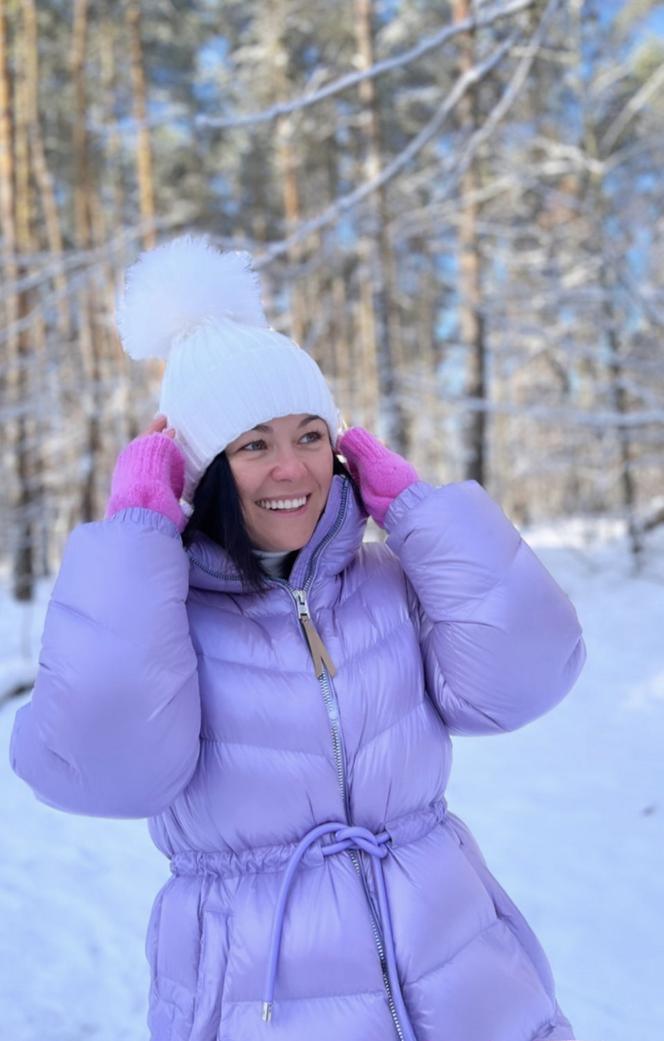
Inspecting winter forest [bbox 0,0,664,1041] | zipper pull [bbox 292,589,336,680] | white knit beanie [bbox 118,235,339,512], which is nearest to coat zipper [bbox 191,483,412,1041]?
zipper pull [bbox 292,589,336,680]

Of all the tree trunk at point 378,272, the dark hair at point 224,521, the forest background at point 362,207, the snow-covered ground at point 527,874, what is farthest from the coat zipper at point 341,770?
the tree trunk at point 378,272

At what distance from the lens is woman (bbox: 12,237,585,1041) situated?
1157 millimetres

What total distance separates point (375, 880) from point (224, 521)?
0.64 meters

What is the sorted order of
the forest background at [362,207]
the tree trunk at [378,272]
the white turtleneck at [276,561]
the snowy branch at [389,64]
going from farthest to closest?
the tree trunk at [378,272], the forest background at [362,207], the snowy branch at [389,64], the white turtleneck at [276,561]

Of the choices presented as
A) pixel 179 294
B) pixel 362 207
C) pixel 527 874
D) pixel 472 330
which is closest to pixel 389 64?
pixel 179 294

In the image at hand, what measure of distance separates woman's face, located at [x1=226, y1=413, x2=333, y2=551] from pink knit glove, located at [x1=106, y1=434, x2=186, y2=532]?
0.11m

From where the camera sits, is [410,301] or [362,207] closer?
[362,207]

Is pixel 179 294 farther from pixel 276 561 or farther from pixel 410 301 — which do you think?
Result: pixel 410 301

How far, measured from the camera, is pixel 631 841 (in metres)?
3.69

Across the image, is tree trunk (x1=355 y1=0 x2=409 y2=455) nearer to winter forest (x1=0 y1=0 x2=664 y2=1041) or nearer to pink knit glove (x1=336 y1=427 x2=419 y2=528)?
winter forest (x1=0 y1=0 x2=664 y2=1041)

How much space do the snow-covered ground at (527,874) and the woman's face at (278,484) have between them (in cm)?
209

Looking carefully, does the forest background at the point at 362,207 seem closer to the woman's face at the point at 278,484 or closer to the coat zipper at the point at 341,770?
the woman's face at the point at 278,484

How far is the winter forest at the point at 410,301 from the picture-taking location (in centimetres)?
292

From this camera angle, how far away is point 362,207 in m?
5.99
